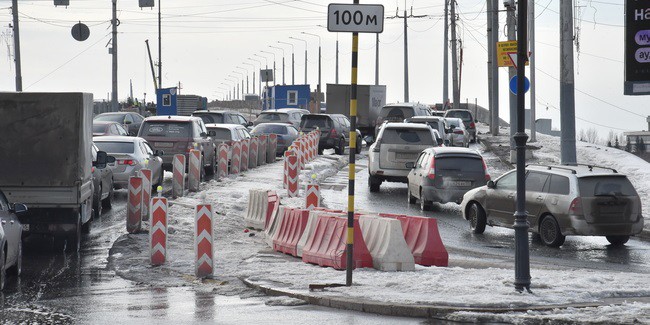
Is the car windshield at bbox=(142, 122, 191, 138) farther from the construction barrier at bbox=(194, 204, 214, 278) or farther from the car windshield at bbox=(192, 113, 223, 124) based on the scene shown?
the construction barrier at bbox=(194, 204, 214, 278)

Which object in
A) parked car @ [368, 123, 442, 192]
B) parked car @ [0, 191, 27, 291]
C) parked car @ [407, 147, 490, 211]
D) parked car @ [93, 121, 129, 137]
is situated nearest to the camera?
parked car @ [0, 191, 27, 291]

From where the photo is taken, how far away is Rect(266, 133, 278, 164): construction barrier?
46.0m

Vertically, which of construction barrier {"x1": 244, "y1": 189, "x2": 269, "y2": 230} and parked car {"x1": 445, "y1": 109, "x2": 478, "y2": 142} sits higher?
parked car {"x1": 445, "y1": 109, "x2": 478, "y2": 142}

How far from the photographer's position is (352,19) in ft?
46.7

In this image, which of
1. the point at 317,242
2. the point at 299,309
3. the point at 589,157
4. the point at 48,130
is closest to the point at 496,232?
the point at 317,242

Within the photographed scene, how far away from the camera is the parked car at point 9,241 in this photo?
1520 centimetres

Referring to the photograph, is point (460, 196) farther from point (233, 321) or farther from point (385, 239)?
point (233, 321)

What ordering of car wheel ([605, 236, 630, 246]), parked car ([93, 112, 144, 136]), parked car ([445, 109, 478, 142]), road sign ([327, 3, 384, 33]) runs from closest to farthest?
1. road sign ([327, 3, 384, 33])
2. car wheel ([605, 236, 630, 246])
3. parked car ([93, 112, 144, 136])
4. parked car ([445, 109, 478, 142])

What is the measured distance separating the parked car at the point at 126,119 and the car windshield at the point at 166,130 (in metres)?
14.0

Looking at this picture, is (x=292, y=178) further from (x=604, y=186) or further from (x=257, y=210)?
(x=604, y=186)

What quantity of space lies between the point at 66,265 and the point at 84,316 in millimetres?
5246

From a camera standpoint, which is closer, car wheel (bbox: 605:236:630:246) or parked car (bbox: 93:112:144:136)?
car wheel (bbox: 605:236:630:246)

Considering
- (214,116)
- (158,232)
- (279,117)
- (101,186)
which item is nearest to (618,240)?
(158,232)

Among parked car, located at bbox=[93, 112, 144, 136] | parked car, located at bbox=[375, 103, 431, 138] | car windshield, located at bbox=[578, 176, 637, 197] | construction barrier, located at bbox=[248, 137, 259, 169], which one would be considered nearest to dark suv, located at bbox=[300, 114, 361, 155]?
parked car, located at bbox=[375, 103, 431, 138]
